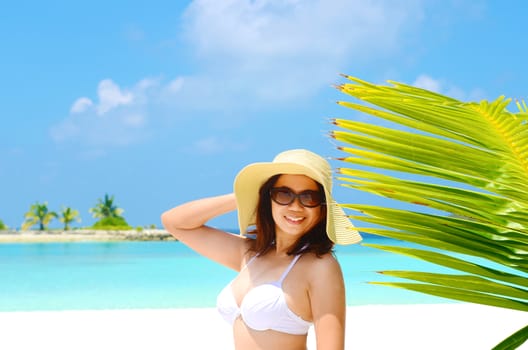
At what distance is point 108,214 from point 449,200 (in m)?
50.2

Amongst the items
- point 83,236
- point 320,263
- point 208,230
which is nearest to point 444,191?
point 320,263

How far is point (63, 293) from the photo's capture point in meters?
15.4

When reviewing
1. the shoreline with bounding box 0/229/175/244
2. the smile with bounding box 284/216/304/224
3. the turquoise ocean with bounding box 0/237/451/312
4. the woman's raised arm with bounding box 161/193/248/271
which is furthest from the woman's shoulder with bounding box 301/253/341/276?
the shoreline with bounding box 0/229/175/244

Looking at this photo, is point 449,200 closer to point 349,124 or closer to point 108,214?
point 349,124

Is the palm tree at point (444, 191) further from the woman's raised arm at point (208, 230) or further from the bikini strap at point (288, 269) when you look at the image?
the woman's raised arm at point (208, 230)

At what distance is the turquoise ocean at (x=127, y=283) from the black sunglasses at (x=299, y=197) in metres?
11.1

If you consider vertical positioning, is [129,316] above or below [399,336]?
above

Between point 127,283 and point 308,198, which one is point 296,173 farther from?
point 127,283

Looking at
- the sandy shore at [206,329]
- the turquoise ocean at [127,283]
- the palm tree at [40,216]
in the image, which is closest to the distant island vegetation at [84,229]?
the palm tree at [40,216]

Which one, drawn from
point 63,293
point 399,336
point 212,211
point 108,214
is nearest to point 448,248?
point 212,211

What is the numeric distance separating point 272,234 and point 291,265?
0.77 ft

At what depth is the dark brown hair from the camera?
87.5 inches

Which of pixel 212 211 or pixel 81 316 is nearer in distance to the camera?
pixel 212 211

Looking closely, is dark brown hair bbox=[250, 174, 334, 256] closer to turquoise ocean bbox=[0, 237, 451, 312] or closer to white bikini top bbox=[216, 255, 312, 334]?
white bikini top bbox=[216, 255, 312, 334]
